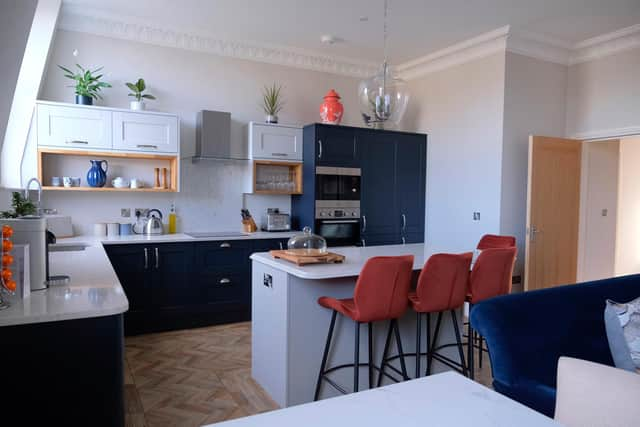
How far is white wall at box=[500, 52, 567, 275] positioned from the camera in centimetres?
471

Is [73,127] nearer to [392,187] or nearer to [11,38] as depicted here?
[11,38]

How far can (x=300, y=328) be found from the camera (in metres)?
2.66

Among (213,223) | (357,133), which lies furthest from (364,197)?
(213,223)

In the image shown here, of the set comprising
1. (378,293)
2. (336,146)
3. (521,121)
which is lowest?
(378,293)

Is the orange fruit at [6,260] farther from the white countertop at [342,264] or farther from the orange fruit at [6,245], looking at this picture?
the white countertop at [342,264]

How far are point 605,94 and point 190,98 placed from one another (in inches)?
176

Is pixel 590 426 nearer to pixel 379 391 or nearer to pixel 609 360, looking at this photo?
pixel 379 391

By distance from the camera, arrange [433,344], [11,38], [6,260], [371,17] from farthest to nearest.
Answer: [371,17] < [433,344] < [11,38] < [6,260]

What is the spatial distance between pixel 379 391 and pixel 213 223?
411 cm

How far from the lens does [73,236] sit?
14.1 ft

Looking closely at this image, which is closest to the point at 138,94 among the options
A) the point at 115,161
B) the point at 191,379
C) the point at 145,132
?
the point at 145,132

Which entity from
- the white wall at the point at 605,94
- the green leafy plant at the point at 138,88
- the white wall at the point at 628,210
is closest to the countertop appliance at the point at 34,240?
the green leafy plant at the point at 138,88

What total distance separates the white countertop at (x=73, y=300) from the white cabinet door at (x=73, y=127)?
6.06ft

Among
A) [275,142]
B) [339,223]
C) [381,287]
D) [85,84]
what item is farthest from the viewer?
[339,223]
